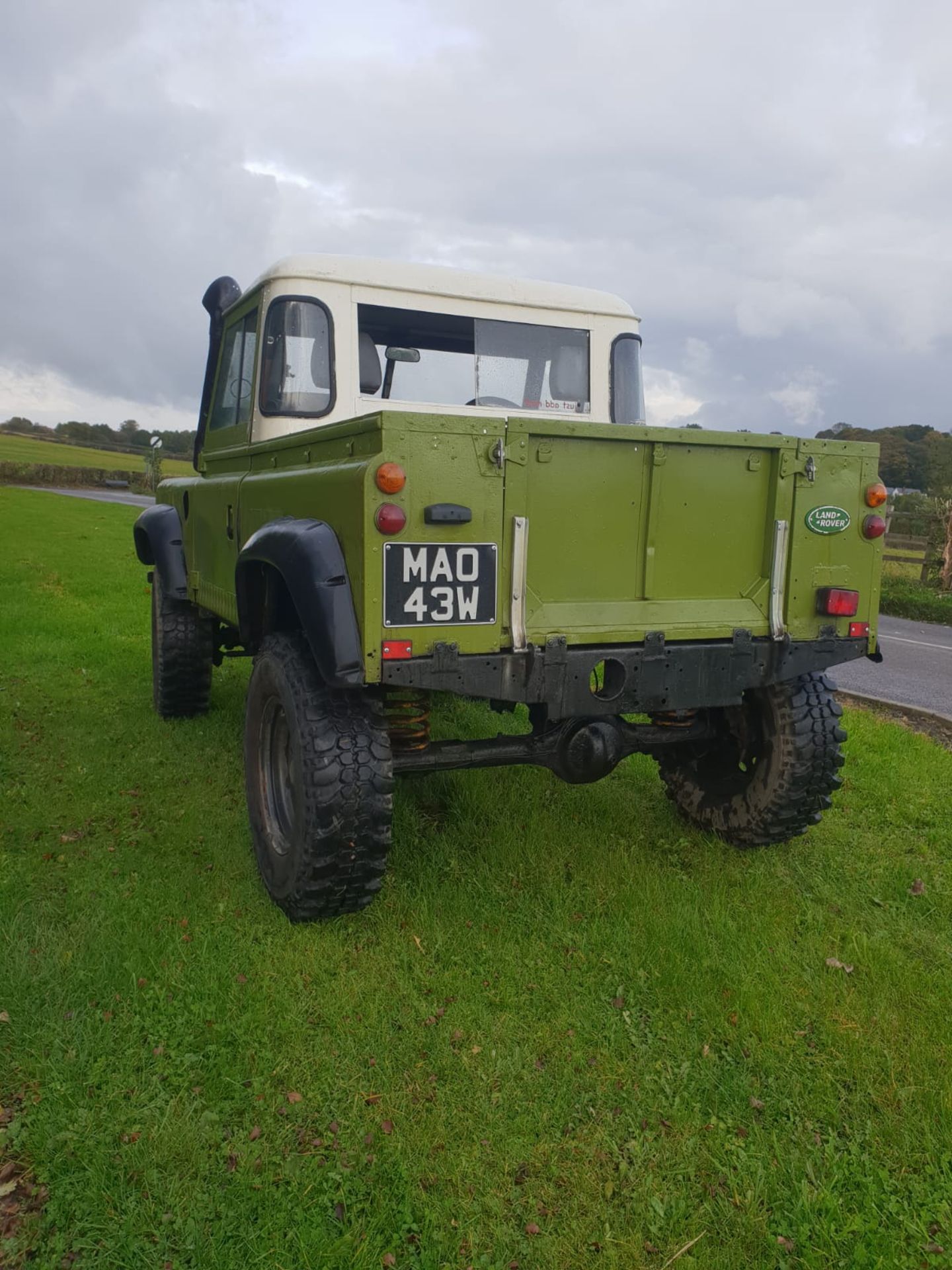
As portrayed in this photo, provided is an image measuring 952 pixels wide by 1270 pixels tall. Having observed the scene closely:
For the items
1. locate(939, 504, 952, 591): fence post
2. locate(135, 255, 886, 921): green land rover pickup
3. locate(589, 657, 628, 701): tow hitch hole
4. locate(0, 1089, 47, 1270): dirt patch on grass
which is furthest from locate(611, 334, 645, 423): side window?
locate(939, 504, 952, 591): fence post

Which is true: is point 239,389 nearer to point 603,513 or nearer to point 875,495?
point 603,513

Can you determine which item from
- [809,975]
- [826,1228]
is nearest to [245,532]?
[809,975]

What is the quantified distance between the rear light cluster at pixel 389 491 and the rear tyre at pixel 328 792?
27.5 inches

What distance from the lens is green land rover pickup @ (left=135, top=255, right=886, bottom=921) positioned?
2.90 meters

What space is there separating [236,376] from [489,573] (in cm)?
236

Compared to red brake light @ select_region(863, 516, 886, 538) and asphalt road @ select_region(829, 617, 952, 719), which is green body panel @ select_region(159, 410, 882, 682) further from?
asphalt road @ select_region(829, 617, 952, 719)

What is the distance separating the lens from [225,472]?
4805 mm

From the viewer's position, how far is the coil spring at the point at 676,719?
3.91 meters

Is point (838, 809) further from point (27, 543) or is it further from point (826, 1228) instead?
point (27, 543)

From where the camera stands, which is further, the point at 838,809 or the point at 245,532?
the point at 838,809

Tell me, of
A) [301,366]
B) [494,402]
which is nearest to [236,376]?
[301,366]

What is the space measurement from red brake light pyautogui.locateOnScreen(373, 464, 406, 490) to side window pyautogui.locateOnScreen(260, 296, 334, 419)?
62.2 inches

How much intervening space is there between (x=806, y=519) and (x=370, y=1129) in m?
2.44

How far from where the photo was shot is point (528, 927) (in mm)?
3520
